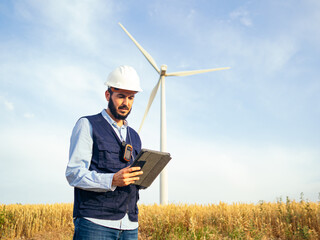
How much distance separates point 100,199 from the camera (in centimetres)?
298

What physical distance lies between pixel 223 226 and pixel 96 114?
7.22 metres

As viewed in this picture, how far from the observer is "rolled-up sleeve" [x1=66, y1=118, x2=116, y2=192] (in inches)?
112

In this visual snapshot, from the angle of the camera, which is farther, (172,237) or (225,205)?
(225,205)

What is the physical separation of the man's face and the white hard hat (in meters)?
0.07

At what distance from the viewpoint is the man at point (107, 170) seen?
113 inches

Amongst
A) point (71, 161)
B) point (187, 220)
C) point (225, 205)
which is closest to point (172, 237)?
point (187, 220)

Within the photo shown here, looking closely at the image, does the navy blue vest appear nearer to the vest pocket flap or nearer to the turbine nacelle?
the vest pocket flap

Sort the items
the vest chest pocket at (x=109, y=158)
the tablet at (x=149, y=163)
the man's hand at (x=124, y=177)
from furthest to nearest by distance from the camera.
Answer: the vest chest pocket at (x=109, y=158) < the tablet at (x=149, y=163) < the man's hand at (x=124, y=177)

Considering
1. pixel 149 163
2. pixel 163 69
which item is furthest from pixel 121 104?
pixel 163 69

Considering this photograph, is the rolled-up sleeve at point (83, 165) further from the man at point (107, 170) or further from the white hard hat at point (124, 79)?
the white hard hat at point (124, 79)

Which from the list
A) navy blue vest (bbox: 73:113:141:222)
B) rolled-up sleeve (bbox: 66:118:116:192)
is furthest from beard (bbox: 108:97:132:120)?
rolled-up sleeve (bbox: 66:118:116:192)

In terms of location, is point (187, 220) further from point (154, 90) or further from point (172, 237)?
point (154, 90)

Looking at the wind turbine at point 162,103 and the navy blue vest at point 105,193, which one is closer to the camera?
the navy blue vest at point 105,193

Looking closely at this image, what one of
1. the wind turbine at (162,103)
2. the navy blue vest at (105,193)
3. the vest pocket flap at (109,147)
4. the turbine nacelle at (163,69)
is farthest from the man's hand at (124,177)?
the turbine nacelle at (163,69)
